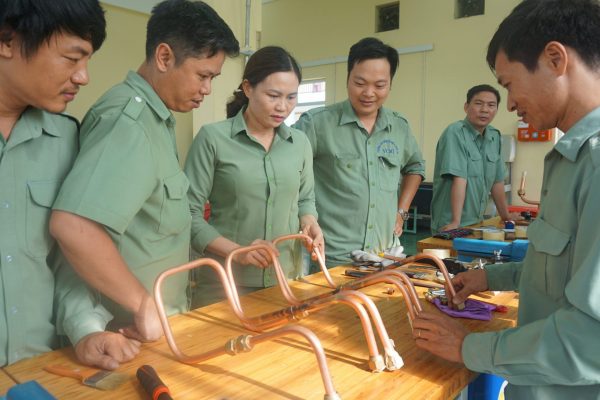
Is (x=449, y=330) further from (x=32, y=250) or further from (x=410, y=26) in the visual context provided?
(x=410, y=26)

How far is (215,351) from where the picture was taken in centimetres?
109

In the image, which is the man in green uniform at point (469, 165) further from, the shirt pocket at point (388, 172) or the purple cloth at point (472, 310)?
the purple cloth at point (472, 310)

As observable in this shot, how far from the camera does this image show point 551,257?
3.52ft

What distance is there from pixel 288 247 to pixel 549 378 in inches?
52.0

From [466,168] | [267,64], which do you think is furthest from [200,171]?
[466,168]

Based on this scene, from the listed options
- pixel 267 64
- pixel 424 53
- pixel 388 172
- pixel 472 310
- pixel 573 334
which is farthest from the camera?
pixel 424 53

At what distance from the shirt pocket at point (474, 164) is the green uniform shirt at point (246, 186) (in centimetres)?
221

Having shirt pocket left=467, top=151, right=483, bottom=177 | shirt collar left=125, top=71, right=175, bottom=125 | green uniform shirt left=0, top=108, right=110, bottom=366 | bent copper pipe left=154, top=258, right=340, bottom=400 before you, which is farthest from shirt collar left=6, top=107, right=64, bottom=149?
shirt pocket left=467, top=151, right=483, bottom=177

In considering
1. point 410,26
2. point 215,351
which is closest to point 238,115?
point 215,351

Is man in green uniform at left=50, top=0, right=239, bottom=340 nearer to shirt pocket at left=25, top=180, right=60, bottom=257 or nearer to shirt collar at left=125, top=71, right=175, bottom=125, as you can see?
shirt collar at left=125, top=71, right=175, bottom=125

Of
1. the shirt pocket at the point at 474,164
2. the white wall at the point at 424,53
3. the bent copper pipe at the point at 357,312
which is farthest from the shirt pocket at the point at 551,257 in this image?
the white wall at the point at 424,53

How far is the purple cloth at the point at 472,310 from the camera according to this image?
148 centimetres

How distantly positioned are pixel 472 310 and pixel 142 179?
1.12 m

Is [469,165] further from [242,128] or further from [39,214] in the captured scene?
[39,214]
